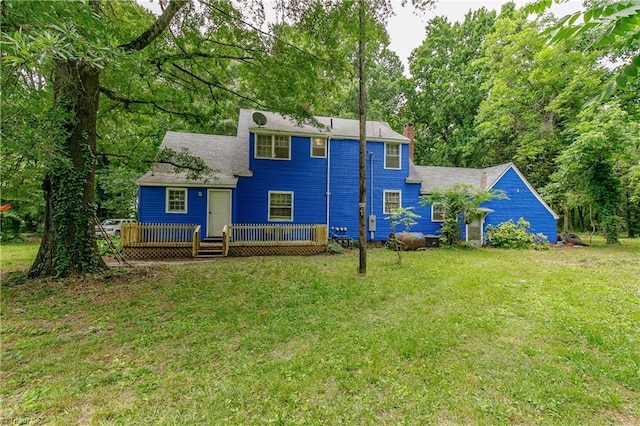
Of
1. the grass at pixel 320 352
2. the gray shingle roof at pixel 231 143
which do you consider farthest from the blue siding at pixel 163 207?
the grass at pixel 320 352

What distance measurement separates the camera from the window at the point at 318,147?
13125 mm

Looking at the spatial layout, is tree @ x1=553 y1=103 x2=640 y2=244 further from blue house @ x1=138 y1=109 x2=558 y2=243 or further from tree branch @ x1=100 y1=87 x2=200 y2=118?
tree branch @ x1=100 y1=87 x2=200 y2=118

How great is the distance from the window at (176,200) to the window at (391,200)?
9.25 metres

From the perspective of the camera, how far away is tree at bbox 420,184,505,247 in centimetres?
1288

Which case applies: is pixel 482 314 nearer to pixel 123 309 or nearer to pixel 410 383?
pixel 410 383

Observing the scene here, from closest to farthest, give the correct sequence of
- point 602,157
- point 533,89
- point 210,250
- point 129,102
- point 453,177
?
1. point 129,102
2. point 210,250
3. point 602,157
4. point 453,177
5. point 533,89

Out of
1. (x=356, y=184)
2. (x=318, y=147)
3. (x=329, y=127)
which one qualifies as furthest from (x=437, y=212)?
(x=329, y=127)

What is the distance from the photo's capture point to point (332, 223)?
13422 millimetres

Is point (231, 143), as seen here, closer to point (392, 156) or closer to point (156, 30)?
point (156, 30)

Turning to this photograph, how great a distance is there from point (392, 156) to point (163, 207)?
1071cm

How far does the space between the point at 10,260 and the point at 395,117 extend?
2561 centimetres

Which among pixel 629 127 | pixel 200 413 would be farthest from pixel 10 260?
pixel 629 127

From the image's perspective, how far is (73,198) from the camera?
652 cm

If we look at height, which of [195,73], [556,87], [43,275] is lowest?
[43,275]
